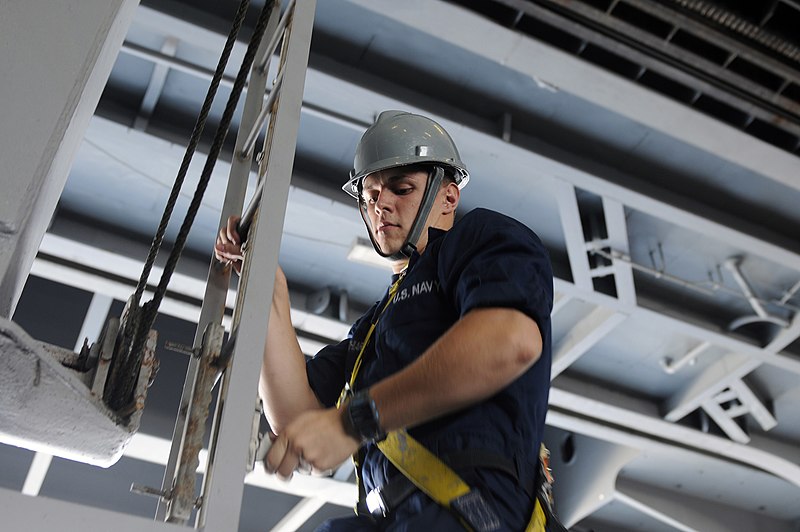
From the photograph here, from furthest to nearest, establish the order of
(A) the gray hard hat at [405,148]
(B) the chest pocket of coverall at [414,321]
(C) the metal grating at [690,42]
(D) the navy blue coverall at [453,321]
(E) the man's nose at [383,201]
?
(C) the metal grating at [690,42] → (A) the gray hard hat at [405,148] → (E) the man's nose at [383,201] → (B) the chest pocket of coverall at [414,321] → (D) the navy blue coverall at [453,321]

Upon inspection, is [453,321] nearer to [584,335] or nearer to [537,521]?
[537,521]

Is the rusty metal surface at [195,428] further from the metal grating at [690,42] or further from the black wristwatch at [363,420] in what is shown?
the metal grating at [690,42]

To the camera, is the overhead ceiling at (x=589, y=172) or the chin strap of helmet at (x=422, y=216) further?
the overhead ceiling at (x=589, y=172)

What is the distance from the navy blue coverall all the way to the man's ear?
14.7 inches

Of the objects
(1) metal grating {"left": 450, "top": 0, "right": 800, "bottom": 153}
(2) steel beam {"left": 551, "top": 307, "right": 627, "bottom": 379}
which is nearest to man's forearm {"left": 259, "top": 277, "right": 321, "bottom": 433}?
(1) metal grating {"left": 450, "top": 0, "right": 800, "bottom": 153}

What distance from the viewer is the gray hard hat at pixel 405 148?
2.65 metres

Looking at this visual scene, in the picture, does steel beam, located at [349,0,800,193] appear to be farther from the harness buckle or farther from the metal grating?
the harness buckle

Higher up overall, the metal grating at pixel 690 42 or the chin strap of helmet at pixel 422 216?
the metal grating at pixel 690 42

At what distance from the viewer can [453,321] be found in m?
2.00

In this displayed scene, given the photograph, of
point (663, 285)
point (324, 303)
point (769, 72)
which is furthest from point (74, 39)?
point (663, 285)

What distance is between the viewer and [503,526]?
5.52 feet

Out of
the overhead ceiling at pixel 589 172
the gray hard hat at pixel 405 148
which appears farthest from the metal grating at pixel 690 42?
the gray hard hat at pixel 405 148

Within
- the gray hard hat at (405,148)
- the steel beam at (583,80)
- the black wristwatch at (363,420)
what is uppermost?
the steel beam at (583,80)

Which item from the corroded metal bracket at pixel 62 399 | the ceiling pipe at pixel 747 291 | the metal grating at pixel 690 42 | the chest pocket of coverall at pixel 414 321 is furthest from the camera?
the ceiling pipe at pixel 747 291
